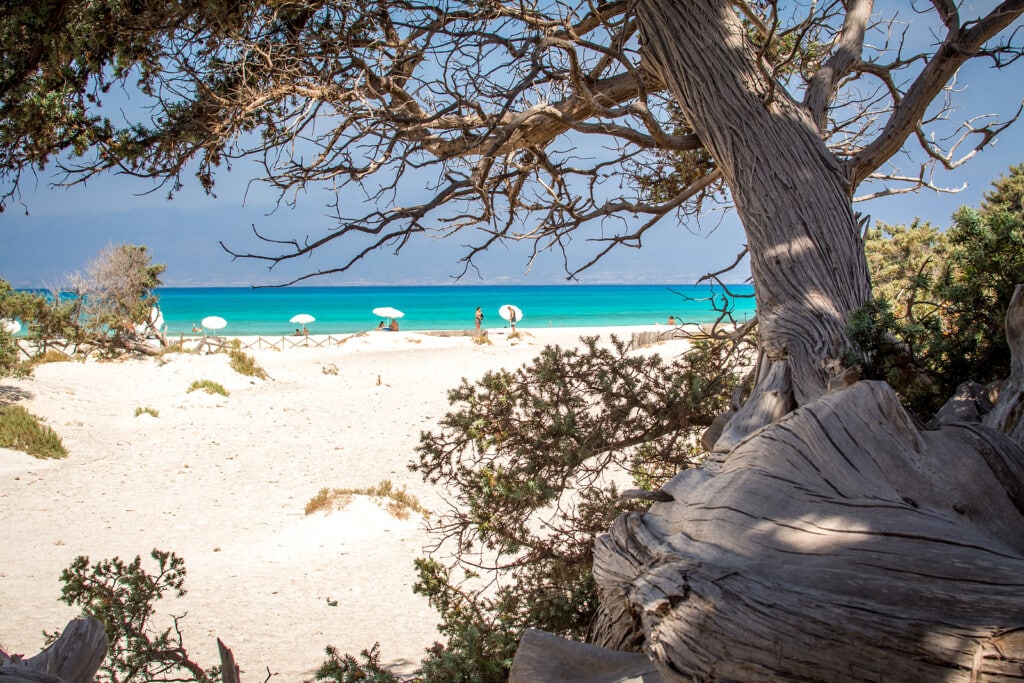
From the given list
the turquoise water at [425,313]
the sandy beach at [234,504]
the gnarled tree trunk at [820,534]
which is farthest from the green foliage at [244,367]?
the turquoise water at [425,313]

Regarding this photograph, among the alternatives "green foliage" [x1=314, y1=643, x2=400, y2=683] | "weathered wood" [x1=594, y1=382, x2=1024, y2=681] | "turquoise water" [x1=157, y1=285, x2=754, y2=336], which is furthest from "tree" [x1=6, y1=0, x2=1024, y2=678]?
"turquoise water" [x1=157, y1=285, x2=754, y2=336]

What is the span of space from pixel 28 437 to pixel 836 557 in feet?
44.7

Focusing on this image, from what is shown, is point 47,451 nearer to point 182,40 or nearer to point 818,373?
point 182,40

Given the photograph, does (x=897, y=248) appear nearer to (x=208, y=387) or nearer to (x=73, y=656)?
(x=73, y=656)

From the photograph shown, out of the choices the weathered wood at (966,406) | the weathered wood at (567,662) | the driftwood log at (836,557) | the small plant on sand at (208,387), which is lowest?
the small plant on sand at (208,387)

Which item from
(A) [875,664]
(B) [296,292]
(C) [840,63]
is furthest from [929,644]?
(B) [296,292]

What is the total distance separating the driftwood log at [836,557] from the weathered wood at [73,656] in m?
1.84

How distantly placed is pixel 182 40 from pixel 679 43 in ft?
11.1

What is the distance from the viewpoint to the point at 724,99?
12.5ft

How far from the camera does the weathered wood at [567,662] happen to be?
7.97 feet

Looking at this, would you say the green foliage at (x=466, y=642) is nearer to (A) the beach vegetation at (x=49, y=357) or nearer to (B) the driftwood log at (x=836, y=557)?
(B) the driftwood log at (x=836, y=557)

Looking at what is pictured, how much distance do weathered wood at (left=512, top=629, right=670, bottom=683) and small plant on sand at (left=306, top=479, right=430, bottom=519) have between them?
6360 mm

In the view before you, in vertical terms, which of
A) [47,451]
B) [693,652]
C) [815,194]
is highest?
[815,194]

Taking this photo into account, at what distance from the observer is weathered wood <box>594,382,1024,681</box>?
1.58m
